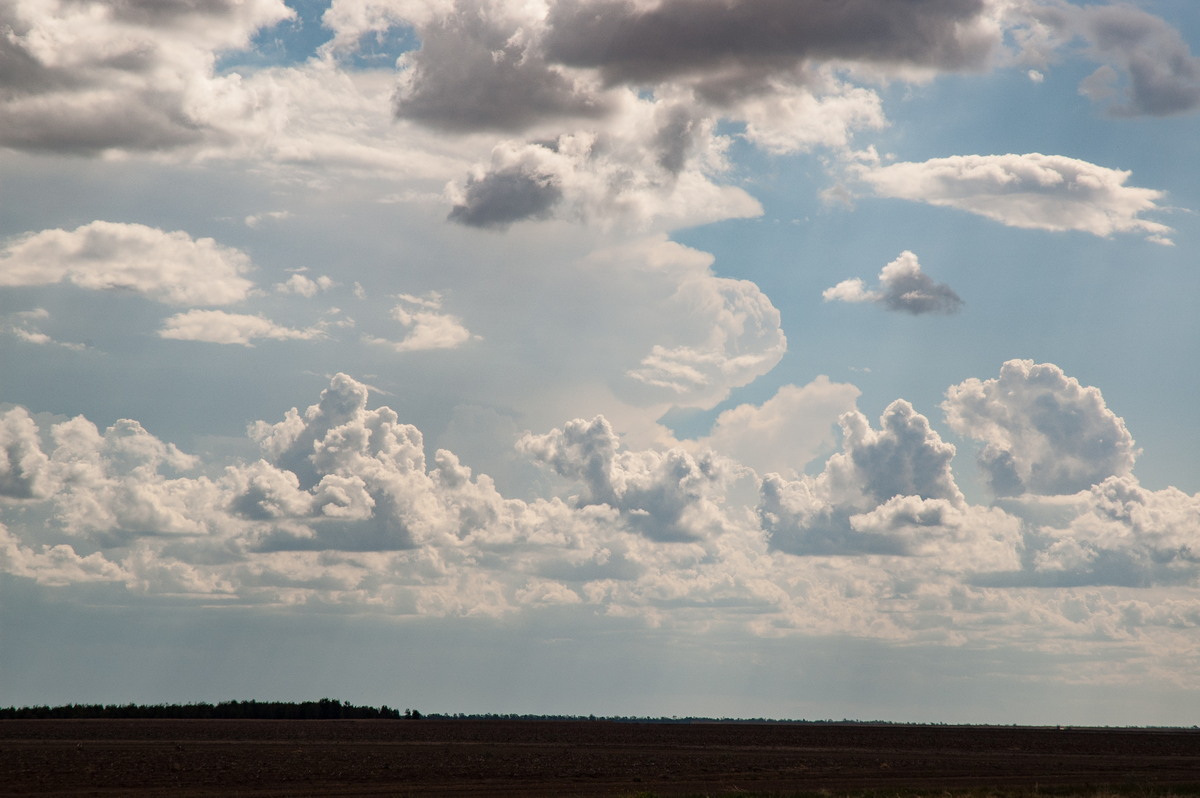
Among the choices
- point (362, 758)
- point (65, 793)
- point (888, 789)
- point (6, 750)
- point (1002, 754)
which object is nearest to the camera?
point (65, 793)

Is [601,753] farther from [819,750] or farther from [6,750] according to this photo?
[6,750]

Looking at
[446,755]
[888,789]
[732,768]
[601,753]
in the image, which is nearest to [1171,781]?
[888,789]

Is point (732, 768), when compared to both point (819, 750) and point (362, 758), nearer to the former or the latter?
point (362, 758)

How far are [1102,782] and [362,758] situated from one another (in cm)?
5486

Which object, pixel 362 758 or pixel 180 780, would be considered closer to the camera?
pixel 180 780

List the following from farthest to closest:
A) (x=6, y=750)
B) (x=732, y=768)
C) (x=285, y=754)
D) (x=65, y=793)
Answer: (x=6, y=750) → (x=285, y=754) → (x=732, y=768) → (x=65, y=793)

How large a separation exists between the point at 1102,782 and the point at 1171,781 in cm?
461

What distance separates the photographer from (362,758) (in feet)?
309

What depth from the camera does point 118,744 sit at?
408 feet

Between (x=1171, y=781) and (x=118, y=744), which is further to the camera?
(x=118, y=744)

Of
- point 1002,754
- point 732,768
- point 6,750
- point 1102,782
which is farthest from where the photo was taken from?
point 1002,754

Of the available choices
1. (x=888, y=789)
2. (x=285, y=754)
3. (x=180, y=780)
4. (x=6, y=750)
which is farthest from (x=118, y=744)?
(x=888, y=789)

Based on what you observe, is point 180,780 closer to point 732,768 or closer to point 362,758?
point 362,758

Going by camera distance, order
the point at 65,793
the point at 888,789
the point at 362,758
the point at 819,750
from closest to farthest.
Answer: the point at 65,793, the point at 888,789, the point at 362,758, the point at 819,750
